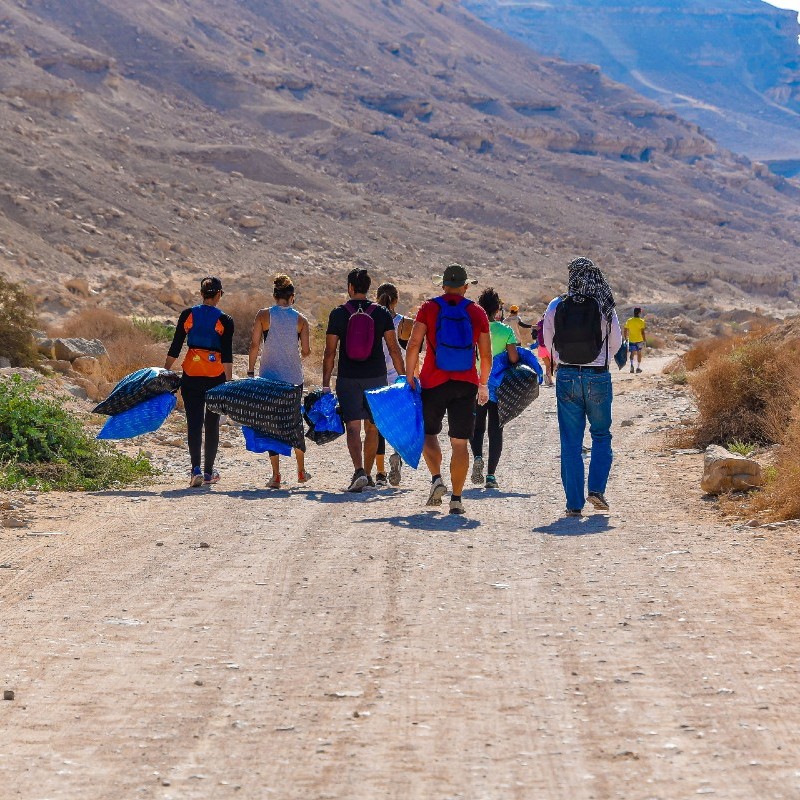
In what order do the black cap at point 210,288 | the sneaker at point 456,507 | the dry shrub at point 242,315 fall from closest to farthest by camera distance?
the sneaker at point 456,507 → the black cap at point 210,288 → the dry shrub at point 242,315

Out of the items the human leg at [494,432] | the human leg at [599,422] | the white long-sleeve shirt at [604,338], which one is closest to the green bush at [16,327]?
the human leg at [494,432]

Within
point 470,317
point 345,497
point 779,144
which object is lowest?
point 345,497

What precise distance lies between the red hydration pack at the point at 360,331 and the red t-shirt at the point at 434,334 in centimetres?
121

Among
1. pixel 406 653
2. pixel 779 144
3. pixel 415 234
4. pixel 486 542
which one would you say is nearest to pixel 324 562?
pixel 486 542

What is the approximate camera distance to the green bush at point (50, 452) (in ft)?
36.8

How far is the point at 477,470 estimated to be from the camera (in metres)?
12.3

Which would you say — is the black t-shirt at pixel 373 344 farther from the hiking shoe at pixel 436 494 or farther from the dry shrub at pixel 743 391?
the dry shrub at pixel 743 391

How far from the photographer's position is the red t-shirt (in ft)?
31.7

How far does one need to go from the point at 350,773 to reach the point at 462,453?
5781 mm

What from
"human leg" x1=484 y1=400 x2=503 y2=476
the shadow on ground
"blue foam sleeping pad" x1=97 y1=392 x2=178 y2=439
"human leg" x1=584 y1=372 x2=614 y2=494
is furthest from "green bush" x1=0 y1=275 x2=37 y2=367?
the shadow on ground

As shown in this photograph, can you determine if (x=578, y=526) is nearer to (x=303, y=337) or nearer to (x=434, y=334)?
(x=434, y=334)

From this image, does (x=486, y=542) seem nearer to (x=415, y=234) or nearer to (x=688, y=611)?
(x=688, y=611)

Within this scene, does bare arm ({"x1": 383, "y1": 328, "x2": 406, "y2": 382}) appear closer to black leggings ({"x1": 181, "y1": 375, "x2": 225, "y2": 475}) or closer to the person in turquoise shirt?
the person in turquoise shirt

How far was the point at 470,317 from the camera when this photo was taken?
9695 millimetres
